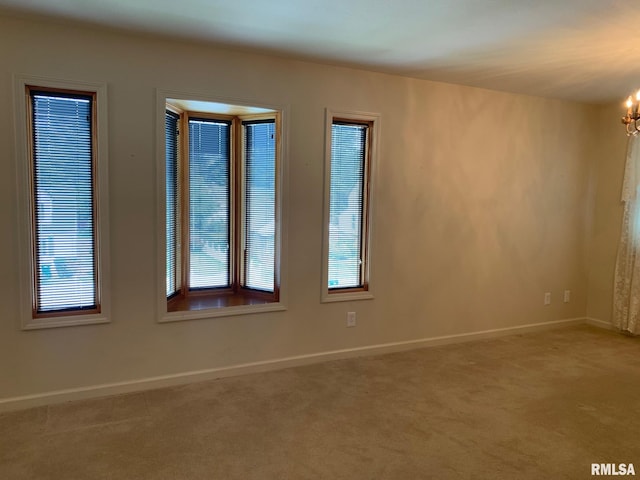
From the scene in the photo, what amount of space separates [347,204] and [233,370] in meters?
1.70

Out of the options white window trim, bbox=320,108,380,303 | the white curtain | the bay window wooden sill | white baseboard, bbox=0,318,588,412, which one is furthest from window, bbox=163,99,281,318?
the white curtain

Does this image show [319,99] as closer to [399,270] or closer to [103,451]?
[399,270]

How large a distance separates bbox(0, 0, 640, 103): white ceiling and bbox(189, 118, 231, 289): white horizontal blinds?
0.91 meters

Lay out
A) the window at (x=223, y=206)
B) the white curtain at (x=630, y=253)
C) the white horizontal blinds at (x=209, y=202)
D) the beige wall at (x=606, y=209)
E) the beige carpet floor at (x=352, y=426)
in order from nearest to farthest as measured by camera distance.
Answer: the beige carpet floor at (x=352, y=426) < the window at (x=223, y=206) < the white horizontal blinds at (x=209, y=202) < the white curtain at (x=630, y=253) < the beige wall at (x=606, y=209)

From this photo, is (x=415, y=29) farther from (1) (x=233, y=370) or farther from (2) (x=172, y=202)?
(1) (x=233, y=370)

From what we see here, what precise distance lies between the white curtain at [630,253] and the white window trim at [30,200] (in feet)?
16.5

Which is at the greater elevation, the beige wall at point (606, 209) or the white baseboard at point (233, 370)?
the beige wall at point (606, 209)

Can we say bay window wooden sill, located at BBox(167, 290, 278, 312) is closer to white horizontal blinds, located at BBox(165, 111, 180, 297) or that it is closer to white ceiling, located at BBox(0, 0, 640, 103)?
white horizontal blinds, located at BBox(165, 111, 180, 297)

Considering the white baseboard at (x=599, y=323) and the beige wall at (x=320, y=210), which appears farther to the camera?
the white baseboard at (x=599, y=323)

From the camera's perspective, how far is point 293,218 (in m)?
3.58

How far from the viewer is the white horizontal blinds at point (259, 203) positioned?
3.74m

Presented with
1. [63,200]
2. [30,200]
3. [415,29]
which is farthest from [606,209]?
[30,200]

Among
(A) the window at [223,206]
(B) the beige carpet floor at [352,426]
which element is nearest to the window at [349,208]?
(A) the window at [223,206]

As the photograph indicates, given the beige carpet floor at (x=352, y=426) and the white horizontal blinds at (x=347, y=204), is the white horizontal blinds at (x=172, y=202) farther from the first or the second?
the white horizontal blinds at (x=347, y=204)
